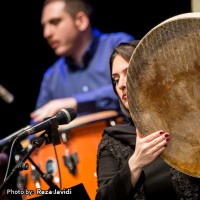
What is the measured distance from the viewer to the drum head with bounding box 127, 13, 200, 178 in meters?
1.39

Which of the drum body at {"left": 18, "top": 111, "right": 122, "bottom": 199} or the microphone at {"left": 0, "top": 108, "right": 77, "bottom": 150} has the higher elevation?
the microphone at {"left": 0, "top": 108, "right": 77, "bottom": 150}

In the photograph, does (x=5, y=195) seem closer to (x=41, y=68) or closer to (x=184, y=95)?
(x=184, y=95)

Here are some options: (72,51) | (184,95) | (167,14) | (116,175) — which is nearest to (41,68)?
(72,51)

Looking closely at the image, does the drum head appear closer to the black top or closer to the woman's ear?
the black top

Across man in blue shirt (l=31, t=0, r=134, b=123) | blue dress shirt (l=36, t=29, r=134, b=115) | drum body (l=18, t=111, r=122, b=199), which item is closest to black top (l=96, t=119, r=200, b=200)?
drum body (l=18, t=111, r=122, b=199)

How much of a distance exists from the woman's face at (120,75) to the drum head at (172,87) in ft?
0.75

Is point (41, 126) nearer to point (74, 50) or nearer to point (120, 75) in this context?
point (120, 75)

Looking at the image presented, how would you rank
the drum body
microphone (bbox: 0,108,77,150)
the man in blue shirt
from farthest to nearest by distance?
the man in blue shirt → the drum body → microphone (bbox: 0,108,77,150)

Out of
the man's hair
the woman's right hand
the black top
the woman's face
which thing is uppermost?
the man's hair

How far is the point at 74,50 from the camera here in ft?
11.6

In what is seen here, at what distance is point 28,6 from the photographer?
3.94 m

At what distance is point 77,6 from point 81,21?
164mm

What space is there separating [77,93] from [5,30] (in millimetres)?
1059

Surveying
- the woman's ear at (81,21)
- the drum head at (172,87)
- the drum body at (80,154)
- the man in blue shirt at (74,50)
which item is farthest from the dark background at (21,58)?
the drum head at (172,87)
